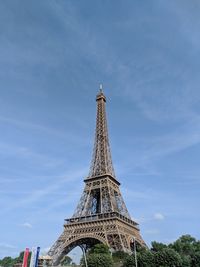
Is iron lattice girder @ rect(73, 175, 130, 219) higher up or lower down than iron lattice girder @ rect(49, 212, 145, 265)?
higher up

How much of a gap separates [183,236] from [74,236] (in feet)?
104

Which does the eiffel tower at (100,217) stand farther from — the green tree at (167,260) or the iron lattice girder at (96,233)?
the green tree at (167,260)

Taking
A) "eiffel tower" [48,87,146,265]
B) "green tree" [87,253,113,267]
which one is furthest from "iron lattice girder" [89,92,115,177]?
"green tree" [87,253,113,267]

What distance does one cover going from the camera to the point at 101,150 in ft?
246

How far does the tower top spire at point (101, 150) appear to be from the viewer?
7150 cm

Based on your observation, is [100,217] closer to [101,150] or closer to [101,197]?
[101,197]

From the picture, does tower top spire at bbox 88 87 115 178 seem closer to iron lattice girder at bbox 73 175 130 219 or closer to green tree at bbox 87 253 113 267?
iron lattice girder at bbox 73 175 130 219

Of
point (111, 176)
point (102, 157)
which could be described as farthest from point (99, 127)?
point (111, 176)

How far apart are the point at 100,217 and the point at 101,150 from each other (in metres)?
20.0

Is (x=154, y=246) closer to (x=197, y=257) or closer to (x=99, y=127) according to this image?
(x=197, y=257)

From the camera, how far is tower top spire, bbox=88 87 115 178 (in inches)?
2815

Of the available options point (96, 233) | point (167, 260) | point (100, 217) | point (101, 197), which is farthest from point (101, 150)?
point (167, 260)

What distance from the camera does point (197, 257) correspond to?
47.5 m

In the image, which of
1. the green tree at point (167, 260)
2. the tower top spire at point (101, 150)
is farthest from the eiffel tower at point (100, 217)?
the green tree at point (167, 260)
